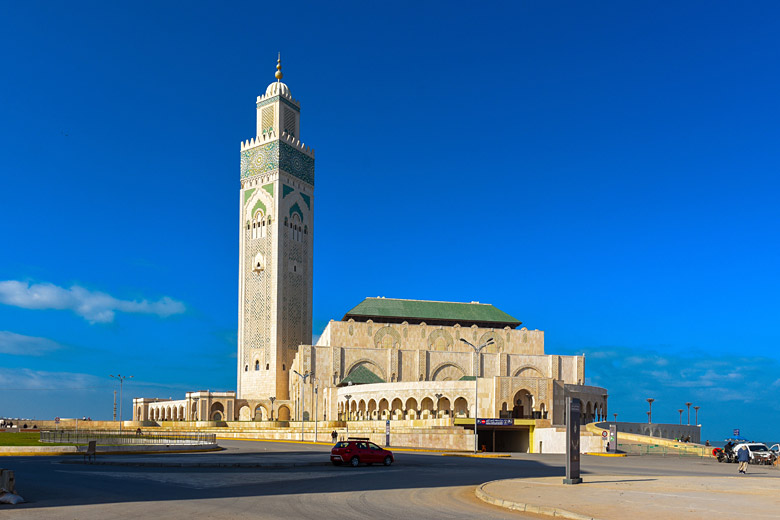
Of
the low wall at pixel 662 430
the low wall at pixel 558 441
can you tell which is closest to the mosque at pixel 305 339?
the low wall at pixel 662 430

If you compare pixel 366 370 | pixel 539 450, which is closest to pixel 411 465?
pixel 539 450

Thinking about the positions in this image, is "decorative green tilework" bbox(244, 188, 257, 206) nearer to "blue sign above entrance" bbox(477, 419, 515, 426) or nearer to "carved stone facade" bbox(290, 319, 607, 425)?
"carved stone facade" bbox(290, 319, 607, 425)

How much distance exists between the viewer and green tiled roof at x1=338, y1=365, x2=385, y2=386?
8431 cm

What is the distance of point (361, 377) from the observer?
279ft

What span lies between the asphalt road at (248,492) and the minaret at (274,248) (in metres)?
63.7

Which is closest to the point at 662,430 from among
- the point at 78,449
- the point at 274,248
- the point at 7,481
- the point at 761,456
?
the point at 761,456

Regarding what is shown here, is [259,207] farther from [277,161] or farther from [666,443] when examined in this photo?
[666,443]

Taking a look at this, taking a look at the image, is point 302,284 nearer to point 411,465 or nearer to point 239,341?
point 239,341

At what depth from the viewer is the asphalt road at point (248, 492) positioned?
14.4m

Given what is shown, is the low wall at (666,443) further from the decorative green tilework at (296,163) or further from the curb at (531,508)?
the decorative green tilework at (296,163)

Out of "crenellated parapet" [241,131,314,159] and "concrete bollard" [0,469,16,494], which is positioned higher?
"crenellated parapet" [241,131,314,159]

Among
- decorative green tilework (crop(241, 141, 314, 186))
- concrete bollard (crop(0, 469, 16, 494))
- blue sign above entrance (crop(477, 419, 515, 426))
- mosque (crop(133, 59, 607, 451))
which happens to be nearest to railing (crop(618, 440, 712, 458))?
blue sign above entrance (crop(477, 419, 515, 426))

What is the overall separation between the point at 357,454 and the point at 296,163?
237 feet

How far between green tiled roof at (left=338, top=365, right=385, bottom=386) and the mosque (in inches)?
5.1
